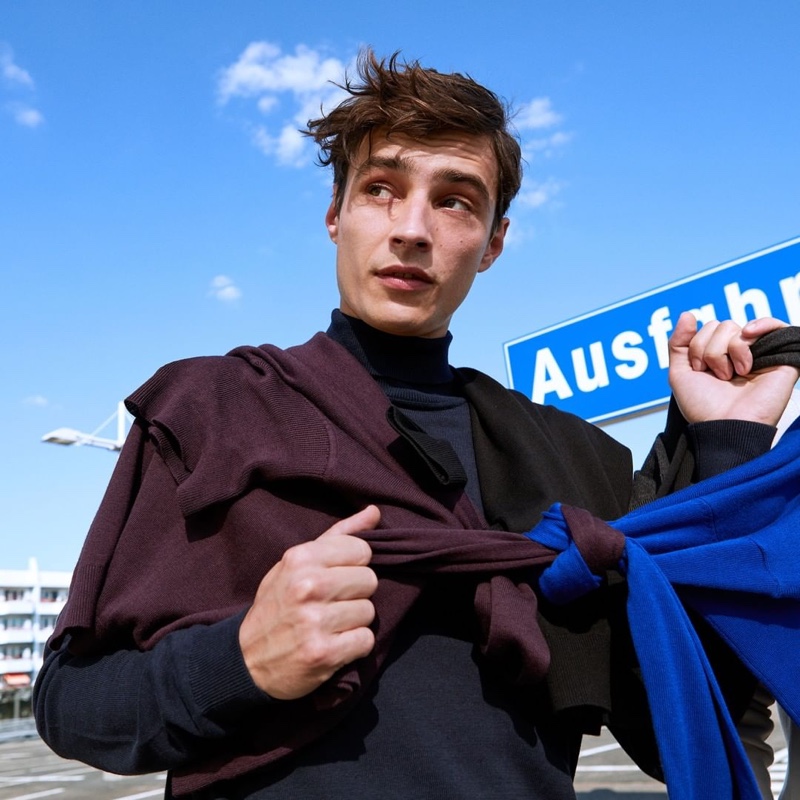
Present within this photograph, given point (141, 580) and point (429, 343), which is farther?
point (429, 343)

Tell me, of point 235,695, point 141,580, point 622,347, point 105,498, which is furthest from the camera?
point 622,347

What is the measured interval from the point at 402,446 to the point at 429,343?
388 mm

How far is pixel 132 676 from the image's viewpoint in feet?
3.94

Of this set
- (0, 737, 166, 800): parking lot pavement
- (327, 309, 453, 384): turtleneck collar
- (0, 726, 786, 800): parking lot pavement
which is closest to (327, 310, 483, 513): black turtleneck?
(327, 309, 453, 384): turtleneck collar

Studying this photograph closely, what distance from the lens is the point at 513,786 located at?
1.28 m

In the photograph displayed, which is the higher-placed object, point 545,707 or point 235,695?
point 235,695

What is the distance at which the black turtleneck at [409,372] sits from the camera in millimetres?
1693

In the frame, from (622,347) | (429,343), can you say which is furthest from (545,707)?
(622,347)

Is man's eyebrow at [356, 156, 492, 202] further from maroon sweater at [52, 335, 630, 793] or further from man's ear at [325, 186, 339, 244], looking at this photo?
maroon sweater at [52, 335, 630, 793]

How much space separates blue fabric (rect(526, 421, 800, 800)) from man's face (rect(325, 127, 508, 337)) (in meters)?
0.53

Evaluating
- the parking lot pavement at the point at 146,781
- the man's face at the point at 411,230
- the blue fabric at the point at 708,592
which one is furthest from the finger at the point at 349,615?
the parking lot pavement at the point at 146,781

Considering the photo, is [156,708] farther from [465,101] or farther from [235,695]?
[465,101]

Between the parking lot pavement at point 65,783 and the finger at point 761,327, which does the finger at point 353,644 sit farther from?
the parking lot pavement at point 65,783

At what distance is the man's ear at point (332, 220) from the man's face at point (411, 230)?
0.19 metres
